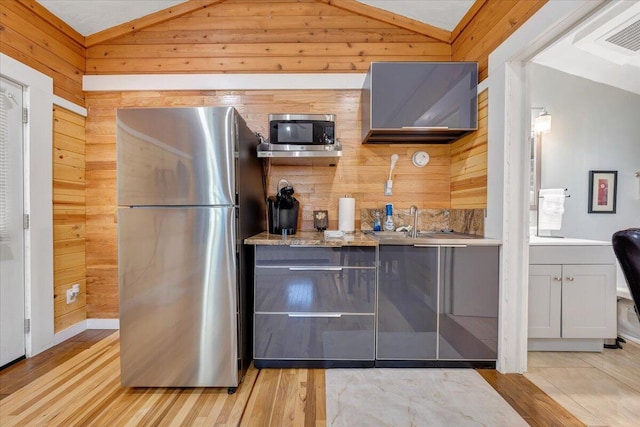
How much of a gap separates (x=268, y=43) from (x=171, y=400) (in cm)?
288

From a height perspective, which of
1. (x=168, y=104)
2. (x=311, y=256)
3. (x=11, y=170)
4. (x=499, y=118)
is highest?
(x=168, y=104)

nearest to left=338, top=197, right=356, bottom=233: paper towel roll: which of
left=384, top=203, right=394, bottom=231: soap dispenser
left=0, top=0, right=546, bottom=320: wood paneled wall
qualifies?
left=0, top=0, right=546, bottom=320: wood paneled wall

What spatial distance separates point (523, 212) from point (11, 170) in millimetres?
3591

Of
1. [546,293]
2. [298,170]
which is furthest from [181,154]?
[546,293]

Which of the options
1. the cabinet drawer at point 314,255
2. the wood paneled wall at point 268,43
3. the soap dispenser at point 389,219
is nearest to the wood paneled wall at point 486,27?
the wood paneled wall at point 268,43

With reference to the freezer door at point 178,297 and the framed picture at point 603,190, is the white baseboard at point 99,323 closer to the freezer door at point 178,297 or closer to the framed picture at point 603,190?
the freezer door at point 178,297

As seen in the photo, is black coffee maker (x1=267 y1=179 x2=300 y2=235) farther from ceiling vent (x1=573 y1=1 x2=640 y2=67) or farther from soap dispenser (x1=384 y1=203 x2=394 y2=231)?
ceiling vent (x1=573 y1=1 x2=640 y2=67)

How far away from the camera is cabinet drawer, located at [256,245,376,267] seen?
1.97m

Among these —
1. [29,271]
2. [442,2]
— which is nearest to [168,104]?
[29,271]

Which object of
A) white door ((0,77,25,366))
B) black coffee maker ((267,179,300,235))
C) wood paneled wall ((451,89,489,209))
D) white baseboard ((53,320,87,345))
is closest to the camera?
white door ((0,77,25,366))

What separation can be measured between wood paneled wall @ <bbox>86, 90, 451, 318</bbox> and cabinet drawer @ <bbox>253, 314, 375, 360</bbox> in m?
0.97

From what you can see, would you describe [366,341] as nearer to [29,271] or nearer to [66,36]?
[29,271]

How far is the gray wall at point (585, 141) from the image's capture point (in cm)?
285

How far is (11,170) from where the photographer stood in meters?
2.10
